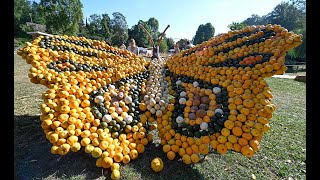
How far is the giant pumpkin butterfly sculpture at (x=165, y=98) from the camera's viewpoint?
2.34 m

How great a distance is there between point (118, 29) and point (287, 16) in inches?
1556

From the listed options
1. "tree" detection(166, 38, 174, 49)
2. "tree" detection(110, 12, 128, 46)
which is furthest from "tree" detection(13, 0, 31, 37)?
"tree" detection(166, 38, 174, 49)

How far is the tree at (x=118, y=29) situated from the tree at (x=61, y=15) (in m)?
10.2

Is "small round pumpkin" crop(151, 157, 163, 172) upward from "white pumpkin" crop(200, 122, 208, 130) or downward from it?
downward

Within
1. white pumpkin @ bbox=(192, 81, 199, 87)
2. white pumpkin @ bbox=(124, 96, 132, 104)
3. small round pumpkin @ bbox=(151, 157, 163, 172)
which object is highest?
white pumpkin @ bbox=(192, 81, 199, 87)

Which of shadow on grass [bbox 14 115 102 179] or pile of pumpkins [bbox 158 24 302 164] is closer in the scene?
pile of pumpkins [bbox 158 24 302 164]

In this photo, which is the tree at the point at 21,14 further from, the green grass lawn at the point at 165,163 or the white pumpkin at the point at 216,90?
the white pumpkin at the point at 216,90

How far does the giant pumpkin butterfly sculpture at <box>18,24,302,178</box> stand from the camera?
2.34 m

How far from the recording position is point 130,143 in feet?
8.81

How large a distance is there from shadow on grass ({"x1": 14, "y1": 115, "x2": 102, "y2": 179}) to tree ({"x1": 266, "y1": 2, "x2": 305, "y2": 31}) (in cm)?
5108

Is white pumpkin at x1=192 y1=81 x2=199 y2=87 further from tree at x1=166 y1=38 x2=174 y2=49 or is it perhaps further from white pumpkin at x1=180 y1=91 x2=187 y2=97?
tree at x1=166 y1=38 x2=174 y2=49
